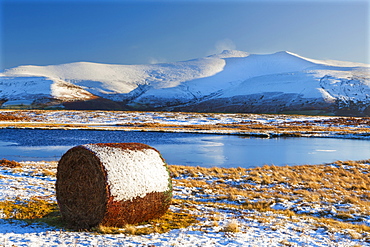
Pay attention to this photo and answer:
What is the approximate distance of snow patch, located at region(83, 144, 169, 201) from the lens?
8898mm

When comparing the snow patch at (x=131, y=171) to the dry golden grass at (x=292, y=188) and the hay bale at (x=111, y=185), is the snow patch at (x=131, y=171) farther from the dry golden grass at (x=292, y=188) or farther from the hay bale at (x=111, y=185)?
the dry golden grass at (x=292, y=188)

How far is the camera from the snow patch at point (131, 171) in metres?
8.90

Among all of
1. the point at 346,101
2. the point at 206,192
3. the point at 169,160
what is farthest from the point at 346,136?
the point at 346,101

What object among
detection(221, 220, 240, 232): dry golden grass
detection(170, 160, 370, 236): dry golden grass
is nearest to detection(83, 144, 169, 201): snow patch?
detection(221, 220, 240, 232): dry golden grass

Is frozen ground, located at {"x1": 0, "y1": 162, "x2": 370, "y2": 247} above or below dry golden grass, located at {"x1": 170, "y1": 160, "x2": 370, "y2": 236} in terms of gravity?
above

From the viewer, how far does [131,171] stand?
9164mm

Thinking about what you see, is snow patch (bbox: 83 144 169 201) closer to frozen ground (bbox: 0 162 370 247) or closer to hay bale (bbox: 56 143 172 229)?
hay bale (bbox: 56 143 172 229)

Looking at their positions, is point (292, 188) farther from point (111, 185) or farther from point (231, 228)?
point (111, 185)

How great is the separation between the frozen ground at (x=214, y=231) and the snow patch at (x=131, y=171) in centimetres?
113

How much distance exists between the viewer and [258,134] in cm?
5503

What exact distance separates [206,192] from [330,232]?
5.95 metres

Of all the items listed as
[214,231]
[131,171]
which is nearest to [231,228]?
[214,231]

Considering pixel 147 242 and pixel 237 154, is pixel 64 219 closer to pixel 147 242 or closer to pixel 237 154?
pixel 147 242

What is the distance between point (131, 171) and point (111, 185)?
2.14ft
